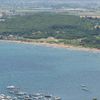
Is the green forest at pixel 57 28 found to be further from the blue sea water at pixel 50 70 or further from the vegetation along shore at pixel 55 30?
the blue sea water at pixel 50 70

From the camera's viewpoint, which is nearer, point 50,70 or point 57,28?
point 50,70

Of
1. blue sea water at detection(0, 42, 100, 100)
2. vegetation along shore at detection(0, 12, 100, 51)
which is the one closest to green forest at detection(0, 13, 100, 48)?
vegetation along shore at detection(0, 12, 100, 51)

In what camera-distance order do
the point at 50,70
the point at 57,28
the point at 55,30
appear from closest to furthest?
the point at 50,70
the point at 55,30
the point at 57,28

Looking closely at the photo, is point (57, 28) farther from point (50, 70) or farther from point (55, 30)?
point (50, 70)

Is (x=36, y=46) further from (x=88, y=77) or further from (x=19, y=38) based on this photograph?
(x=88, y=77)

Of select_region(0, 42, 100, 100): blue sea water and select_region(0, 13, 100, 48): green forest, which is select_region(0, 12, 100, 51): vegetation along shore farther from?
select_region(0, 42, 100, 100): blue sea water

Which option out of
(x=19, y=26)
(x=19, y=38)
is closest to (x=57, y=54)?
(x=19, y=38)

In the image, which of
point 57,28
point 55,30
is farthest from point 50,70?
point 57,28

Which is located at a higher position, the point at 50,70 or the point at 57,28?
the point at 50,70

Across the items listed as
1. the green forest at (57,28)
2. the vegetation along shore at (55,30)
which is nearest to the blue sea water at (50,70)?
the vegetation along shore at (55,30)
